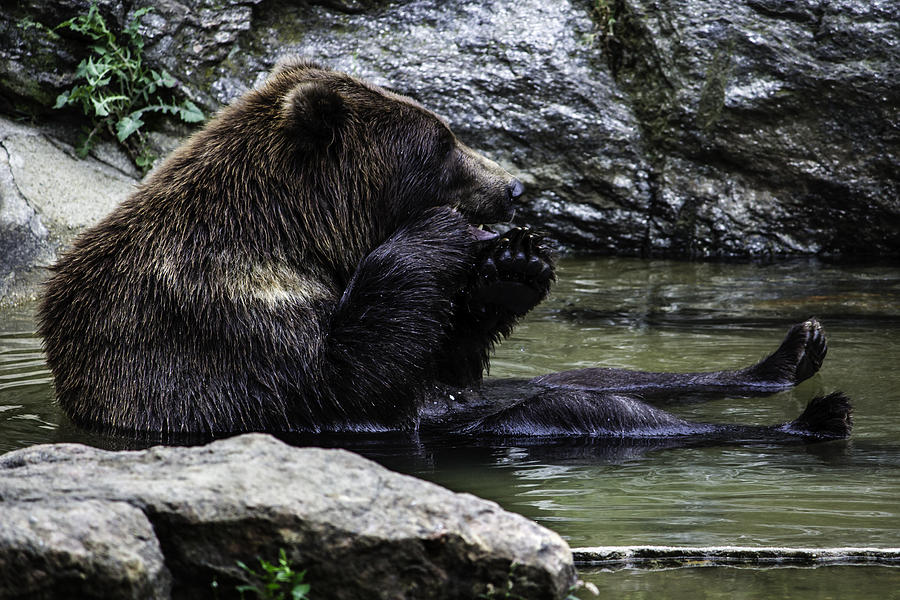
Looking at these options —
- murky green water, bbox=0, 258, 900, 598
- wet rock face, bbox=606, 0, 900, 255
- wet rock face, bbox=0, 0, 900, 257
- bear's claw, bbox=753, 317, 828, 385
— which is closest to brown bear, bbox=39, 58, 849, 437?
murky green water, bbox=0, 258, 900, 598

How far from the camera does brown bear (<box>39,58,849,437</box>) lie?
15.6ft

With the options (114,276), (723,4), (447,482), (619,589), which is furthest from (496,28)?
(619,589)

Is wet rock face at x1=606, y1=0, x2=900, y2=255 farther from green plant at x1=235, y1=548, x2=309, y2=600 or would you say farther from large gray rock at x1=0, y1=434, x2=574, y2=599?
green plant at x1=235, y1=548, x2=309, y2=600

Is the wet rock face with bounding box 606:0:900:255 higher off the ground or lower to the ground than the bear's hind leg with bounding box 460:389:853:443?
higher

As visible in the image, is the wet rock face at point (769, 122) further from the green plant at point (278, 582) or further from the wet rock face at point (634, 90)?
the green plant at point (278, 582)

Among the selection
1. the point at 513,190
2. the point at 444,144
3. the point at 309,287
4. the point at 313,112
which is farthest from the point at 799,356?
the point at 313,112

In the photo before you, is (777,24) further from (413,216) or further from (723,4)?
(413,216)

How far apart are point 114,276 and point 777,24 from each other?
7.01 m

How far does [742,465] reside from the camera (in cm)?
440

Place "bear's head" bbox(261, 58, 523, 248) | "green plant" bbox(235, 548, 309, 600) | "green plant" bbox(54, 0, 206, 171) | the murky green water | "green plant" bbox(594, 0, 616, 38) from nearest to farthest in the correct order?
"green plant" bbox(235, 548, 309, 600)
the murky green water
"bear's head" bbox(261, 58, 523, 248)
"green plant" bbox(54, 0, 206, 171)
"green plant" bbox(594, 0, 616, 38)

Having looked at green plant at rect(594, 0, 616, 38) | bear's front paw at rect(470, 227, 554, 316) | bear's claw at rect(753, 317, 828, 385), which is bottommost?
bear's claw at rect(753, 317, 828, 385)

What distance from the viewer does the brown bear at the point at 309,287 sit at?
4.75 meters

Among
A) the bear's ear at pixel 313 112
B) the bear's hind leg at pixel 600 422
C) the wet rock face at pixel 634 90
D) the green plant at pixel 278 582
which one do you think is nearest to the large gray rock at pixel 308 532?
the green plant at pixel 278 582

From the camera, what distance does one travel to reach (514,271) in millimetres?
5016
